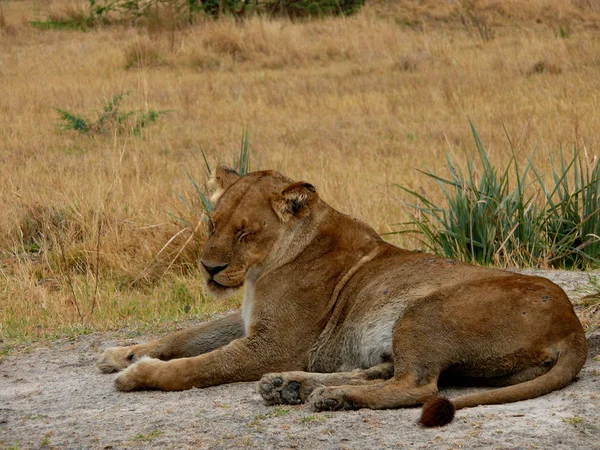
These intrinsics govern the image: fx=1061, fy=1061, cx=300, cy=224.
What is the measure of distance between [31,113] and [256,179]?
363 inches

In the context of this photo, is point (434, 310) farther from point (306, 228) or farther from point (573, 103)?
point (573, 103)

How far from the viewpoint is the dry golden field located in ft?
26.7

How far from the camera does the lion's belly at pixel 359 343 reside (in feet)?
15.1

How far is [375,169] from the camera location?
36.0 feet

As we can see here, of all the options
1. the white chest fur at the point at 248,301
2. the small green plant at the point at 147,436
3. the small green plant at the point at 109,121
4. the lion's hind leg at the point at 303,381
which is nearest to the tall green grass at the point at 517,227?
the white chest fur at the point at 248,301

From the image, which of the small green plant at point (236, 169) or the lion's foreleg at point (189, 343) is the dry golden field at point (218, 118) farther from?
the lion's foreleg at point (189, 343)

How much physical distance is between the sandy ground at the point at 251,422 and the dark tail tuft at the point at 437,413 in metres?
0.03

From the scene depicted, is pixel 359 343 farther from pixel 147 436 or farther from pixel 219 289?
pixel 147 436

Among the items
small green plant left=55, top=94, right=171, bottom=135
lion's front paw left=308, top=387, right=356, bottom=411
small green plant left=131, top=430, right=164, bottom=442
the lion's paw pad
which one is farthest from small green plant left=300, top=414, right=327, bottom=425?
small green plant left=55, top=94, right=171, bottom=135

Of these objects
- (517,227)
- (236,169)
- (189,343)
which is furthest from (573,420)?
(236,169)

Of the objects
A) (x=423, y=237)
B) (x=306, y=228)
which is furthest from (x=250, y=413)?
(x=423, y=237)

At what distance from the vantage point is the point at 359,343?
4.73 metres

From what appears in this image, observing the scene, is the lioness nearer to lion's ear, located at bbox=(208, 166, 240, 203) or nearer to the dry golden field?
lion's ear, located at bbox=(208, 166, 240, 203)

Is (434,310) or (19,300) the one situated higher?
(434,310)
